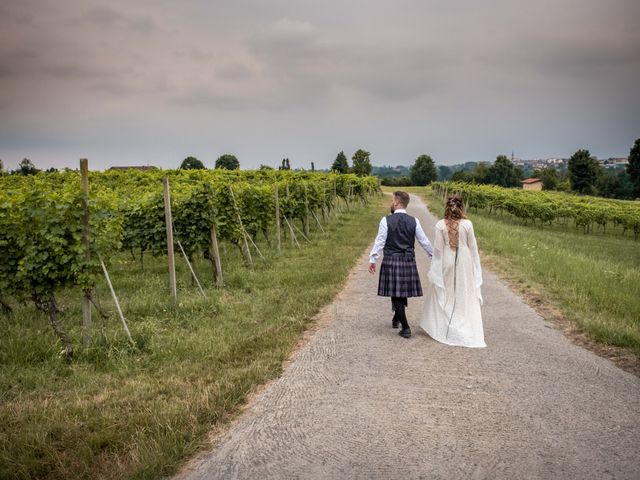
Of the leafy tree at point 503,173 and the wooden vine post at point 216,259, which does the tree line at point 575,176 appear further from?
the wooden vine post at point 216,259

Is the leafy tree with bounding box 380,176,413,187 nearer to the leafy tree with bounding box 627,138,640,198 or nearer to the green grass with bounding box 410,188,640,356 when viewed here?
the leafy tree with bounding box 627,138,640,198

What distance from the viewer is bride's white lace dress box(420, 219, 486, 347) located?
611 cm

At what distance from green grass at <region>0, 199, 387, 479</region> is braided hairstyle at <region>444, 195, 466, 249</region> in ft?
7.86

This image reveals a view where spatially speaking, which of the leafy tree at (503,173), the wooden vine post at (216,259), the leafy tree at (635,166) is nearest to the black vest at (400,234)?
the wooden vine post at (216,259)

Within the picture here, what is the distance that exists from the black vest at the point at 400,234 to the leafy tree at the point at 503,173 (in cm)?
10883

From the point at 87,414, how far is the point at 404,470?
287 centimetres

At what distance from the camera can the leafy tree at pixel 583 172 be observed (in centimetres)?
8450

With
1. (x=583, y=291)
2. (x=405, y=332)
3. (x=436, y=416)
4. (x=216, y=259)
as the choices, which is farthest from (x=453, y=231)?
(x=216, y=259)

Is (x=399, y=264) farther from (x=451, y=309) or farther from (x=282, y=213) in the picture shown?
(x=282, y=213)

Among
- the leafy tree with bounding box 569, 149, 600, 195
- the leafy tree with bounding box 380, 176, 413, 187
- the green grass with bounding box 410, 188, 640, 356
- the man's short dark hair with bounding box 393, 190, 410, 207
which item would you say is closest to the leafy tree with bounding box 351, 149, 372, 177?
the leafy tree with bounding box 380, 176, 413, 187

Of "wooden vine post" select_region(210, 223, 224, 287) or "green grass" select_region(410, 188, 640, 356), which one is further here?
"wooden vine post" select_region(210, 223, 224, 287)

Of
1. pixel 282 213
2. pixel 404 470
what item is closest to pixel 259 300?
pixel 404 470

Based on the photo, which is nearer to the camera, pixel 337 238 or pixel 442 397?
pixel 442 397

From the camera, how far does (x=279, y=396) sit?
4.67 metres
